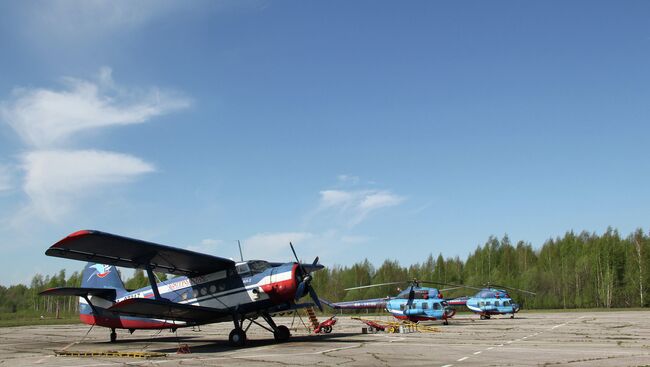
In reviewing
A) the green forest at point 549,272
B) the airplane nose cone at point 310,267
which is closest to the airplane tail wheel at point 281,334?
the airplane nose cone at point 310,267

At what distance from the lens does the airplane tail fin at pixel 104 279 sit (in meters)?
26.1

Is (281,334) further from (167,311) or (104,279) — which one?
(104,279)

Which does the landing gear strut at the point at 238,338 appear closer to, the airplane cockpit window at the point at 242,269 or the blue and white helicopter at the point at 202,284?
the blue and white helicopter at the point at 202,284

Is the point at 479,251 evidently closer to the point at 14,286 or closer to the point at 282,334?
the point at 282,334

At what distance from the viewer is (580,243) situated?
91812 millimetres

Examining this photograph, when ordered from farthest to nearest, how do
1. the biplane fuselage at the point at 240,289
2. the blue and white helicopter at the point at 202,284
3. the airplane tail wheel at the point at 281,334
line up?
the airplane tail wheel at the point at 281,334 < the biplane fuselage at the point at 240,289 < the blue and white helicopter at the point at 202,284

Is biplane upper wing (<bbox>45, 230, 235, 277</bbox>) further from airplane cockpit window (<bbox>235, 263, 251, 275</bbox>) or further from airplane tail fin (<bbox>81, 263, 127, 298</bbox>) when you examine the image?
airplane tail fin (<bbox>81, 263, 127, 298</bbox>)

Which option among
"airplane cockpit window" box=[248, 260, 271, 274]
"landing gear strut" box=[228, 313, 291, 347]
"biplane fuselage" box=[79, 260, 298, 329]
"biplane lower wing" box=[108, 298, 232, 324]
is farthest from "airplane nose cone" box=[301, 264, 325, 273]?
"biplane lower wing" box=[108, 298, 232, 324]

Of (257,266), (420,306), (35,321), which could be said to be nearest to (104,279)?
(257,266)

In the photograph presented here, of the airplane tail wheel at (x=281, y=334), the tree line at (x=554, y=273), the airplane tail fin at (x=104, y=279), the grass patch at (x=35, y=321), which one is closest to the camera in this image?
the airplane tail wheel at (x=281, y=334)

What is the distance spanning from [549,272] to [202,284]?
76.2m

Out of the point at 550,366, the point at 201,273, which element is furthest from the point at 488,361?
the point at 201,273

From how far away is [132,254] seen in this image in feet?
66.2

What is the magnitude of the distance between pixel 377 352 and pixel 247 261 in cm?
716
